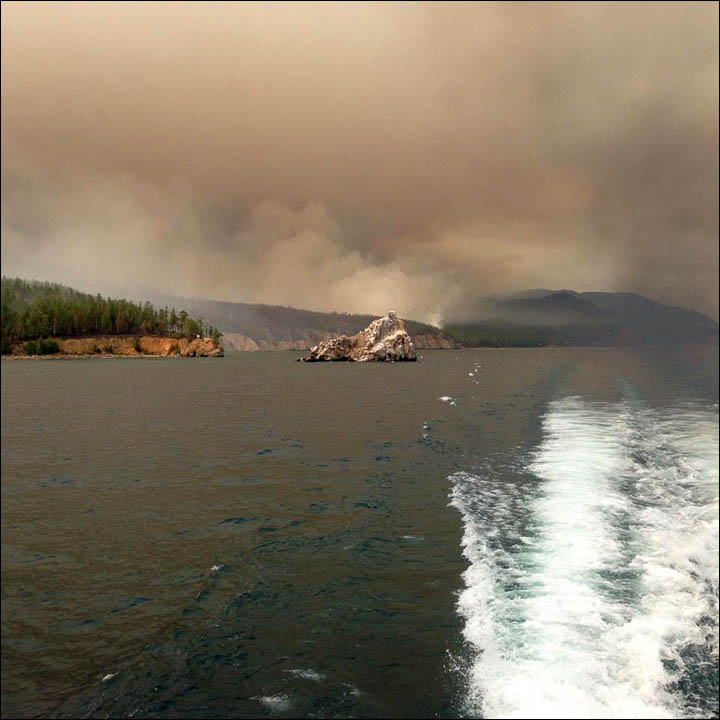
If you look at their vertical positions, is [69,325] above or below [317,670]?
above

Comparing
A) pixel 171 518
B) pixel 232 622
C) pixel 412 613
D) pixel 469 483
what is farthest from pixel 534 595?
pixel 171 518

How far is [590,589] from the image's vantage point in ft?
52.2

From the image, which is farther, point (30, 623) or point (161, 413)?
point (161, 413)

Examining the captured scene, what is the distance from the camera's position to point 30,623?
14539 mm

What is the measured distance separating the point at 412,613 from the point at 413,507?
11369 mm

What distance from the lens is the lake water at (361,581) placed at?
A: 1135 centimetres

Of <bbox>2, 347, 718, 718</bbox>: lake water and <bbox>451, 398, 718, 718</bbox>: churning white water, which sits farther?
<bbox>2, 347, 718, 718</bbox>: lake water

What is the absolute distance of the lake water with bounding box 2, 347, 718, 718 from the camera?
11352 millimetres

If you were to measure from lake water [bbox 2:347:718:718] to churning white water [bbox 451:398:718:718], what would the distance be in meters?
0.08

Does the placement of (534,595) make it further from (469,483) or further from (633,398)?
(633,398)

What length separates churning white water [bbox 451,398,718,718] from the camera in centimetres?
1102

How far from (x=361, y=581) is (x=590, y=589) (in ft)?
24.8

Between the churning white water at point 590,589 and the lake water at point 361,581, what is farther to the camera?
the lake water at point 361,581

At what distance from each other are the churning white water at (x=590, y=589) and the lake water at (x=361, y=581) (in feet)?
0.26
